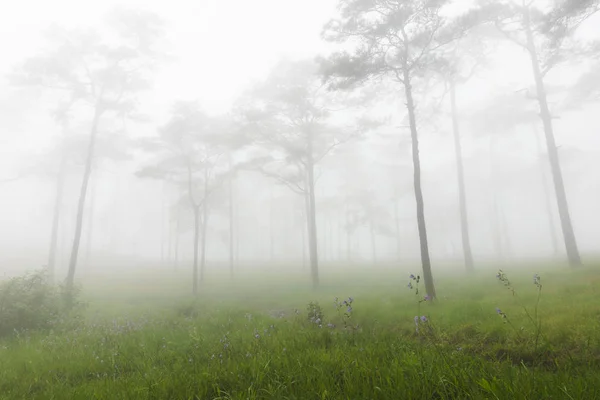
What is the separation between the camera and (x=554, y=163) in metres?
15.9

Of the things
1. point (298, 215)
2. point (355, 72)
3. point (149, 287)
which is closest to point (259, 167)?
point (355, 72)

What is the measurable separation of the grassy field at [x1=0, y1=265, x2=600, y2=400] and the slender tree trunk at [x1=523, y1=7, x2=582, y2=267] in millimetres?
3686

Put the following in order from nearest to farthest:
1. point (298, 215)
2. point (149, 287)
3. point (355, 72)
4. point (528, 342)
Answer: point (528, 342), point (355, 72), point (149, 287), point (298, 215)

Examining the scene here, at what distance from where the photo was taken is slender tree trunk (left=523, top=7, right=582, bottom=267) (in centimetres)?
1516

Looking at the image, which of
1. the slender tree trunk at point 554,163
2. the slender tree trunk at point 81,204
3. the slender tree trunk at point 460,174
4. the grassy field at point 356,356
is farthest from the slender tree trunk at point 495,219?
the slender tree trunk at point 81,204

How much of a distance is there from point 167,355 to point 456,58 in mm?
22667

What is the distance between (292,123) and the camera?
21203mm

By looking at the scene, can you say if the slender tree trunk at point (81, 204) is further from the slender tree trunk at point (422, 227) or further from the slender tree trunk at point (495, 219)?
the slender tree trunk at point (495, 219)

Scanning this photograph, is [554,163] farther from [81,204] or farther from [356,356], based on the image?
[81,204]

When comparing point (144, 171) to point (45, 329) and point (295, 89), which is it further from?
point (45, 329)

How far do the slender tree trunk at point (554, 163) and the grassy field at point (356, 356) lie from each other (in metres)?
3.69

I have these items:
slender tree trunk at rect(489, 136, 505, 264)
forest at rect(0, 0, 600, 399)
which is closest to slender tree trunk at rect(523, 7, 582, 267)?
forest at rect(0, 0, 600, 399)

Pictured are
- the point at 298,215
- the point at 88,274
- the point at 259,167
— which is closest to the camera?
the point at 259,167

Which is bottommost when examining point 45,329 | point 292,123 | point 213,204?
point 45,329
